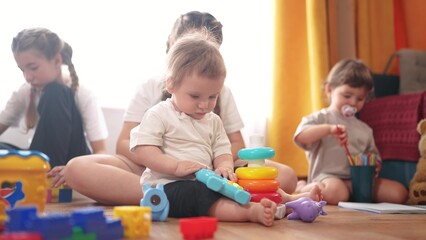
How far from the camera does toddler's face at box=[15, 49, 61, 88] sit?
183 centimetres

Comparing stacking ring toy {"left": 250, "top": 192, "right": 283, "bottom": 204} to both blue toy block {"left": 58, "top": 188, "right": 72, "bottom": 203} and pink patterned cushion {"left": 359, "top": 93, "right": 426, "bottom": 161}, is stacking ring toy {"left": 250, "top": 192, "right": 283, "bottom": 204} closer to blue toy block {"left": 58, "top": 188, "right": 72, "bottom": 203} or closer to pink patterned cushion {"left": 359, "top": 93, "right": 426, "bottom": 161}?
blue toy block {"left": 58, "top": 188, "right": 72, "bottom": 203}

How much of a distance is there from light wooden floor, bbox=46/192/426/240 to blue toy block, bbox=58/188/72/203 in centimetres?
52

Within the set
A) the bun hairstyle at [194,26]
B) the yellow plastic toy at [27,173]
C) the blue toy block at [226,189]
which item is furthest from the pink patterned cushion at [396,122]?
the yellow plastic toy at [27,173]

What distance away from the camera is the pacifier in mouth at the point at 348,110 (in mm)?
2037

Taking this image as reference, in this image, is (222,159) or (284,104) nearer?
(222,159)

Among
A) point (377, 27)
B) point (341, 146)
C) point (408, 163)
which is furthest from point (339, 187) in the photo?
point (377, 27)

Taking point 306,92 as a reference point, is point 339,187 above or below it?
below

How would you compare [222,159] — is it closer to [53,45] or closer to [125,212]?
[125,212]

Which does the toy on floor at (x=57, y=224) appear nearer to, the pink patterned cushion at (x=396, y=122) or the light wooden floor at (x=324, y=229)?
the light wooden floor at (x=324, y=229)

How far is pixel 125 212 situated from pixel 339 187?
46.2 inches

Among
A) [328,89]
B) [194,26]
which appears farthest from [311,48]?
[194,26]

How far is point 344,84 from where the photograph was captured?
6.77 ft

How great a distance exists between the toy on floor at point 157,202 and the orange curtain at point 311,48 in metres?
1.36

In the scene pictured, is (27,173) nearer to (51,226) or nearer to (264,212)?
(51,226)
